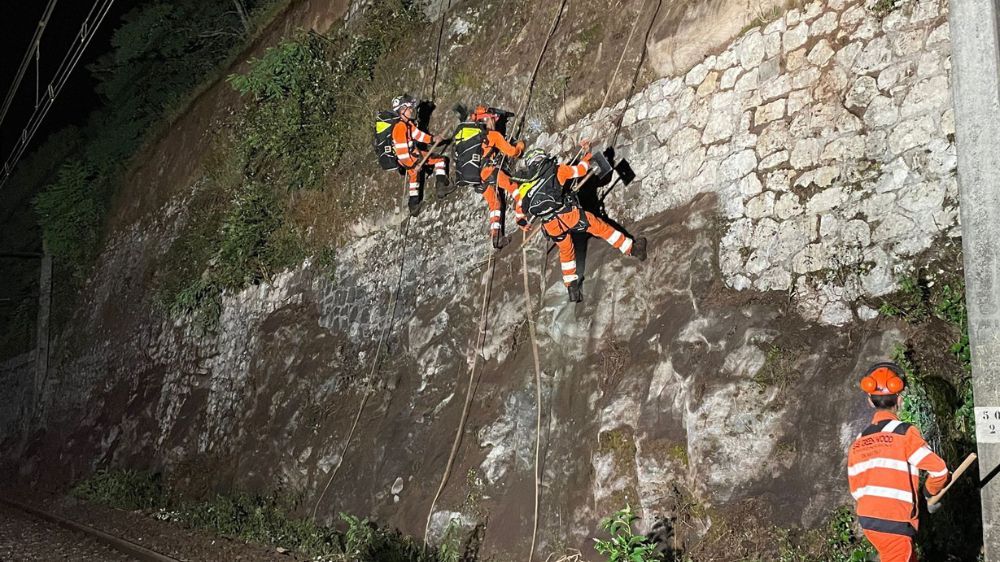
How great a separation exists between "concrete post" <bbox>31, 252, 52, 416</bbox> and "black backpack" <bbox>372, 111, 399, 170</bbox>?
1746 centimetres

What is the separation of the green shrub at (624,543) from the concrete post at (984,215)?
2.52 meters

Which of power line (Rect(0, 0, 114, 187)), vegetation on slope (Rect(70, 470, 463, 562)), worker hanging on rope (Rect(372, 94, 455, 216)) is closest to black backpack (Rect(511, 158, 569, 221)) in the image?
worker hanging on rope (Rect(372, 94, 455, 216))

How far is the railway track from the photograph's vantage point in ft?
35.4

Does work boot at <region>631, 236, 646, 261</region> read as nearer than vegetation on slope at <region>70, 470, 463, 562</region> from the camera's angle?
Yes

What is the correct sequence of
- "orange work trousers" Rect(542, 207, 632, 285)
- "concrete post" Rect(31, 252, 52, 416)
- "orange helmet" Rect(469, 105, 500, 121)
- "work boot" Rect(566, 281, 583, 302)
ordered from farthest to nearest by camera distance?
"concrete post" Rect(31, 252, 52, 416) → "orange helmet" Rect(469, 105, 500, 121) → "work boot" Rect(566, 281, 583, 302) → "orange work trousers" Rect(542, 207, 632, 285)

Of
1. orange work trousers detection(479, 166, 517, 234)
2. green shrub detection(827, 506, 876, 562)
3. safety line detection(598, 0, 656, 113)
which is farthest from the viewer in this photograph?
orange work trousers detection(479, 166, 517, 234)

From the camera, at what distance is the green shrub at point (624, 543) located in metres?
6.07

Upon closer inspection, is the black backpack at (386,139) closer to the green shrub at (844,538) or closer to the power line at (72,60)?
the power line at (72,60)

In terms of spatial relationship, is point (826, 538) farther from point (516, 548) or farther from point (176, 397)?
point (176, 397)

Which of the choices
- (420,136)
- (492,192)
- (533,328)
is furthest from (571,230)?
(420,136)

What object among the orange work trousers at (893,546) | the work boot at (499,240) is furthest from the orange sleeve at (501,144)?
the orange work trousers at (893,546)

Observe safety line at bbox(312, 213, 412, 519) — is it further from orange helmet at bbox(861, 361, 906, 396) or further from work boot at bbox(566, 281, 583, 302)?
orange helmet at bbox(861, 361, 906, 396)

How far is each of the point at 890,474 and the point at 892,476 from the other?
0.05ft

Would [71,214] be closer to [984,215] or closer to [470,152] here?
[470,152]
